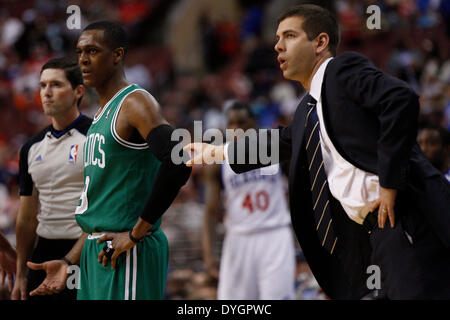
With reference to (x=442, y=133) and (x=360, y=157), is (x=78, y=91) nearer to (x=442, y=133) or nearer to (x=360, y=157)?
(x=360, y=157)

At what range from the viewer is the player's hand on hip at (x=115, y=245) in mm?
3938

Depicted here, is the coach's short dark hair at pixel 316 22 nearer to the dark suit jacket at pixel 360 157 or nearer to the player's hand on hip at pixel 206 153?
the dark suit jacket at pixel 360 157

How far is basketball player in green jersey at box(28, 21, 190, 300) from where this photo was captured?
388 cm

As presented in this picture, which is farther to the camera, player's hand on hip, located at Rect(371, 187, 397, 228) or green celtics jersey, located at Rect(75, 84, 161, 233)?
green celtics jersey, located at Rect(75, 84, 161, 233)

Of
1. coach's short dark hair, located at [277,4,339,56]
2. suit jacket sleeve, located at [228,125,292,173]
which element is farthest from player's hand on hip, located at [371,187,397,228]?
coach's short dark hair, located at [277,4,339,56]

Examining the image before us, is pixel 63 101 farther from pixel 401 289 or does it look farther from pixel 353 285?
pixel 401 289

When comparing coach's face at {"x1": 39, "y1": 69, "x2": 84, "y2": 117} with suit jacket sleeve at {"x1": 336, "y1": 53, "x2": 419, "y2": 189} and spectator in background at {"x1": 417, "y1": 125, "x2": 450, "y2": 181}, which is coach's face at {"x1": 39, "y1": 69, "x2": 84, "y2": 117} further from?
spectator in background at {"x1": 417, "y1": 125, "x2": 450, "y2": 181}

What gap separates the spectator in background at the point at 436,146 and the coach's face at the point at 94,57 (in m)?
2.65

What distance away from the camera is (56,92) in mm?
5039

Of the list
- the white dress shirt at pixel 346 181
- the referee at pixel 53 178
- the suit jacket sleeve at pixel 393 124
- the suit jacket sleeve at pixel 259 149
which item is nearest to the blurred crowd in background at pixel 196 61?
the referee at pixel 53 178

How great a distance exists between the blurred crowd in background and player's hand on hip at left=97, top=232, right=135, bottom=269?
3.41m

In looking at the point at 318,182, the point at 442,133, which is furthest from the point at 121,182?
the point at 442,133

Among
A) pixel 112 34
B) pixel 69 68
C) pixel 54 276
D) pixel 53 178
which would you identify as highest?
pixel 112 34

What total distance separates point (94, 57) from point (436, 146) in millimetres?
2822
